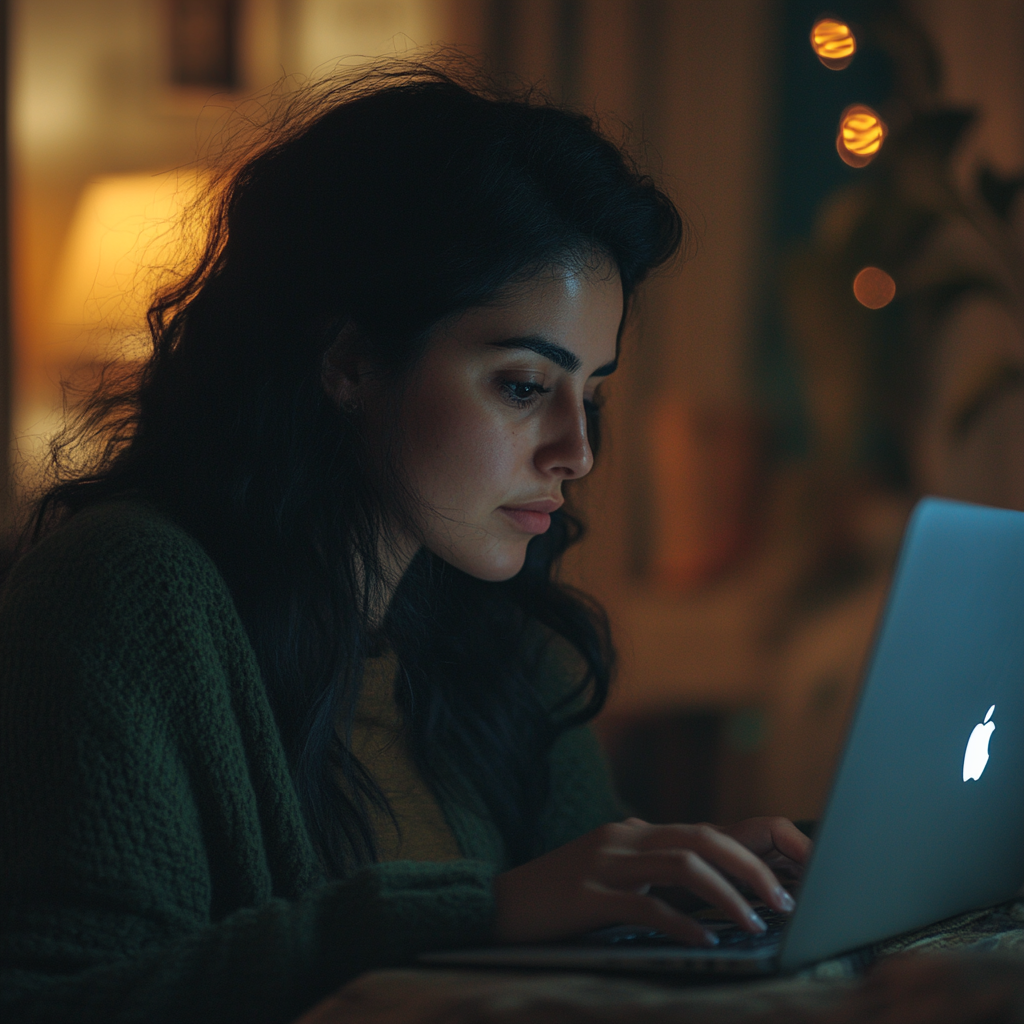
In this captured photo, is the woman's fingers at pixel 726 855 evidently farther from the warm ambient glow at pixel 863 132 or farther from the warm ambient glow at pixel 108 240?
the warm ambient glow at pixel 108 240

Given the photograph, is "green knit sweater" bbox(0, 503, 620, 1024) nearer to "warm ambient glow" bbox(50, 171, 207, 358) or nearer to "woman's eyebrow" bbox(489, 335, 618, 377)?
"woman's eyebrow" bbox(489, 335, 618, 377)

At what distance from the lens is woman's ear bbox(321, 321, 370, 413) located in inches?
40.4

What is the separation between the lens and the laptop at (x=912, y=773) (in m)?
0.55

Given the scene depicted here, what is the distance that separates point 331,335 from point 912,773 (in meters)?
0.65

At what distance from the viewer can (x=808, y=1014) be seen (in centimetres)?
46

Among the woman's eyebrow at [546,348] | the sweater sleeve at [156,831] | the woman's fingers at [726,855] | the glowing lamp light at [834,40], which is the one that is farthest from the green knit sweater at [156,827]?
the glowing lamp light at [834,40]

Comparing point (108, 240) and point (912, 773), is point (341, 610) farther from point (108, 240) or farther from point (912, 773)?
point (108, 240)

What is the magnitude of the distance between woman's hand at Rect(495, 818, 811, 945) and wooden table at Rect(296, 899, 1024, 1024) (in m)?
0.07

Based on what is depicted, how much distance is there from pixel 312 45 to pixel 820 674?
229 centimetres

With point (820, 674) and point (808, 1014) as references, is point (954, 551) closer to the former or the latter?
point (808, 1014)

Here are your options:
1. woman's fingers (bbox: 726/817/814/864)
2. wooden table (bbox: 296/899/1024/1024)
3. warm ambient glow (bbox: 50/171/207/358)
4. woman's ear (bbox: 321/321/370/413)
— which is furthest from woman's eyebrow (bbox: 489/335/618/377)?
warm ambient glow (bbox: 50/171/207/358)

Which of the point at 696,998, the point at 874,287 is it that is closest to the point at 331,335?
the point at 696,998

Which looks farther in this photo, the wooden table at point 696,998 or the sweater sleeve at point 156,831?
the sweater sleeve at point 156,831

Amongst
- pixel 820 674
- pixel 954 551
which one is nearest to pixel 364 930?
pixel 954 551
